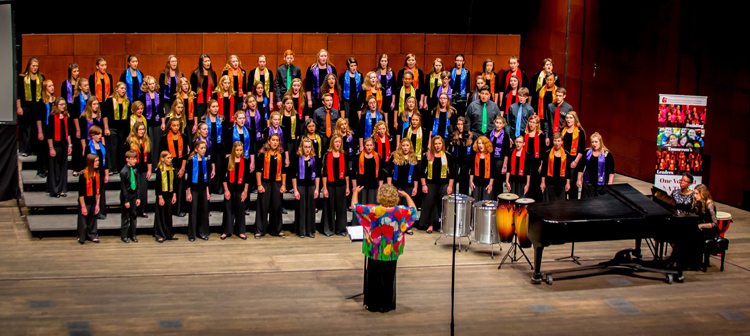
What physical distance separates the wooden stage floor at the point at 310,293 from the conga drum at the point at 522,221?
0.32 metres

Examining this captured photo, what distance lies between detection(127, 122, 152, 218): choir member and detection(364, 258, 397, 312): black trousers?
3924mm

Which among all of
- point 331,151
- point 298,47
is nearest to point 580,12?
point 298,47

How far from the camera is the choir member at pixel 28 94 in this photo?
1216 centimetres

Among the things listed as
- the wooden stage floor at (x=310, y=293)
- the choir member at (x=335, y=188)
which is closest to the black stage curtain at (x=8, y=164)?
the wooden stage floor at (x=310, y=293)

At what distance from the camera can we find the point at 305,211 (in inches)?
434

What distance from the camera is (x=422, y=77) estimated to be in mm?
12969

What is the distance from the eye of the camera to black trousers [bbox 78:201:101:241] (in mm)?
10461

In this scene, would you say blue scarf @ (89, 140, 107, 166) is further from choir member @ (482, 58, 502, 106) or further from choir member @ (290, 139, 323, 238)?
choir member @ (482, 58, 502, 106)

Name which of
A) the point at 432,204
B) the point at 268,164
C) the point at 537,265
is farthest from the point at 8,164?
the point at 537,265

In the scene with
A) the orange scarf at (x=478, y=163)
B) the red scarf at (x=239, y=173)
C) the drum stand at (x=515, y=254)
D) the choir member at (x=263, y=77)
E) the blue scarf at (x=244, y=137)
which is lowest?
the drum stand at (x=515, y=254)

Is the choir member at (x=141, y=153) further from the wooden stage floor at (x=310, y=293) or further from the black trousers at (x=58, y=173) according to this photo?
the black trousers at (x=58, y=173)

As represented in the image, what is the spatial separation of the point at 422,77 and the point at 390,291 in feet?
17.5

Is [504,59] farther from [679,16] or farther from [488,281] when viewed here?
[488,281]

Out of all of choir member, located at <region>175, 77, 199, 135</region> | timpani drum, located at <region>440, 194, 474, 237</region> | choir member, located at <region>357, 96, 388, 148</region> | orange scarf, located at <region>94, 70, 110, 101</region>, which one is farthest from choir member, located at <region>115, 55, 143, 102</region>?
timpani drum, located at <region>440, 194, 474, 237</region>
